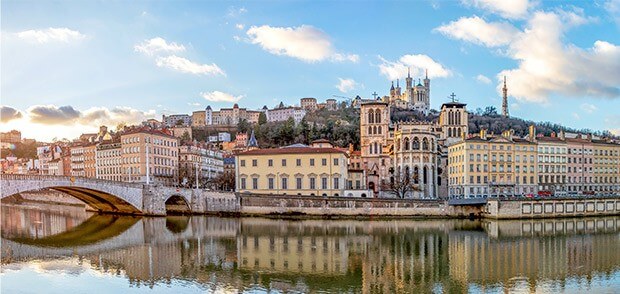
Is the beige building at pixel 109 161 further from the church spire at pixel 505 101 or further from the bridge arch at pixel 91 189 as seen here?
the church spire at pixel 505 101

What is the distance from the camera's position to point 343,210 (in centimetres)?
5991

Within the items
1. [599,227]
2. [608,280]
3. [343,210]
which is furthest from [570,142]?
[608,280]

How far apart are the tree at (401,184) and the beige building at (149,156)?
31.3 metres

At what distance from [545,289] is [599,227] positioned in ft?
103

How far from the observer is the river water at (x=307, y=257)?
87.8ft

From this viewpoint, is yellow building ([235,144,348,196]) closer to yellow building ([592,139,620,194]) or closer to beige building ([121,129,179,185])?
beige building ([121,129,179,185])

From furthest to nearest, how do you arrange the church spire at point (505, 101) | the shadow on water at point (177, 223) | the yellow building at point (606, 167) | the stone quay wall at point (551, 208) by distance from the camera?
the church spire at point (505, 101) → the yellow building at point (606, 167) → the stone quay wall at point (551, 208) → the shadow on water at point (177, 223)

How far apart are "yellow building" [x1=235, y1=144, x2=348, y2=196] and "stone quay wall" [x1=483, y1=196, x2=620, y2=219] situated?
16.6 metres

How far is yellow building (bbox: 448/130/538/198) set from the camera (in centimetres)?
7306

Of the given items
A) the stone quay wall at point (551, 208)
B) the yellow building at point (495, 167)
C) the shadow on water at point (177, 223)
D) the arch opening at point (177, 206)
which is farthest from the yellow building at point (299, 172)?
the stone quay wall at point (551, 208)

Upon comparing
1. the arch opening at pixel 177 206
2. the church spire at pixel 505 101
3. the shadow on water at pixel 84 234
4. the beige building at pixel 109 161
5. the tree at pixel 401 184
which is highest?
the church spire at pixel 505 101

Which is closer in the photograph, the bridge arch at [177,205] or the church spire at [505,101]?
the bridge arch at [177,205]

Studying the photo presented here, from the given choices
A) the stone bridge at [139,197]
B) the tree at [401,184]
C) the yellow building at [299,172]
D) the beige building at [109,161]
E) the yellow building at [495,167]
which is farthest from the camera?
the beige building at [109,161]

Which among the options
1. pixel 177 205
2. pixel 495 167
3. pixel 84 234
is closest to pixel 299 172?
pixel 177 205
